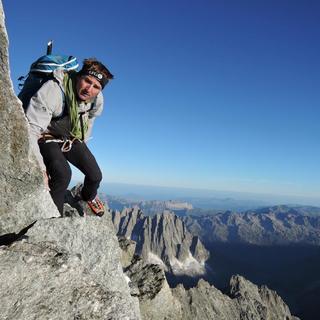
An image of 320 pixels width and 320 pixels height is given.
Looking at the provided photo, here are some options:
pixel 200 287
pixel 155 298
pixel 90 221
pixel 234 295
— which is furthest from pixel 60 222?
pixel 234 295

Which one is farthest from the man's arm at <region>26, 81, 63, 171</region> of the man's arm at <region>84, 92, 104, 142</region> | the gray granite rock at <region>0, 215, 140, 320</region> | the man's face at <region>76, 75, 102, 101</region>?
the gray granite rock at <region>0, 215, 140, 320</region>

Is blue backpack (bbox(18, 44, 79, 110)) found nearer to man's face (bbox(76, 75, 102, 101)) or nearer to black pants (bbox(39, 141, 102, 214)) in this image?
man's face (bbox(76, 75, 102, 101))

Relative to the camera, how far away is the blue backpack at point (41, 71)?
989 cm

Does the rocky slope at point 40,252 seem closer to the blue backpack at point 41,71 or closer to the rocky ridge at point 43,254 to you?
the rocky ridge at point 43,254

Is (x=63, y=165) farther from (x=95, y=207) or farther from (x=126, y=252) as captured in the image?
(x=126, y=252)

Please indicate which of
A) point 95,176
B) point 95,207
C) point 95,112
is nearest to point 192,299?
point 95,207

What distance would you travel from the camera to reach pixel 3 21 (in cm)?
893

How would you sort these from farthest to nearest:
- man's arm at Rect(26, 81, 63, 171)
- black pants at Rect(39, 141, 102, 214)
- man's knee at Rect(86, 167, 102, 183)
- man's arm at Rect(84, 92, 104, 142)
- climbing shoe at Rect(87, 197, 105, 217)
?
1. climbing shoe at Rect(87, 197, 105, 217)
2. man's knee at Rect(86, 167, 102, 183)
3. man's arm at Rect(84, 92, 104, 142)
4. black pants at Rect(39, 141, 102, 214)
5. man's arm at Rect(26, 81, 63, 171)

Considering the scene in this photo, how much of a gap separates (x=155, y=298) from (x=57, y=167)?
11733 millimetres

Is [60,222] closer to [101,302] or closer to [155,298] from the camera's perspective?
[101,302]

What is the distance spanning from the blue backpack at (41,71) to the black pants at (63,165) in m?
1.42

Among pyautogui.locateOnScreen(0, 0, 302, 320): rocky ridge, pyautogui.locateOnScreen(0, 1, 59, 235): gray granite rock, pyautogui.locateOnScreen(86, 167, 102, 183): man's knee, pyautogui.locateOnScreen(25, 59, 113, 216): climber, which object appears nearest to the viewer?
pyautogui.locateOnScreen(0, 0, 302, 320): rocky ridge

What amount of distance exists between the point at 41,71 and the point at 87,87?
4.16 feet

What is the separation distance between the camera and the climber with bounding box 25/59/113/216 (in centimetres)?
964
